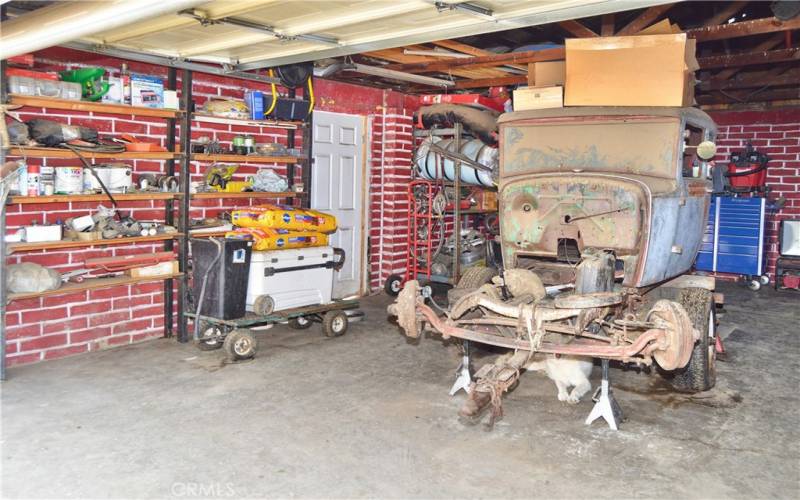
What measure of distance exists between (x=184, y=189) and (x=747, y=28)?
18.0 feet

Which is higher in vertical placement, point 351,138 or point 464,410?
point 351,138

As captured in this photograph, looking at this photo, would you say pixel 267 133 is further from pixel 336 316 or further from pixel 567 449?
pixel 567 449

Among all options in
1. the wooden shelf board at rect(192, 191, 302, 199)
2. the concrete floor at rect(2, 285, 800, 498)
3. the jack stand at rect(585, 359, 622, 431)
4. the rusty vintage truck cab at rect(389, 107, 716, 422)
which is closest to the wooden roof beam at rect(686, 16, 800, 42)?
the rusty vintage truck cab at rect(389, 107, 716, 422)

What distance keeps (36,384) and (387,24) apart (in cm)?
403

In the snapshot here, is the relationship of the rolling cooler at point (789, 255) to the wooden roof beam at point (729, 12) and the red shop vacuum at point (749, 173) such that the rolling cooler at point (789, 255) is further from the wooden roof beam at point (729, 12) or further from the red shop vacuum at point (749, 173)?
the wooden roof beam at point (729, 12)

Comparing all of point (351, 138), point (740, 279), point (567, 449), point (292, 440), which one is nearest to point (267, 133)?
point (351, 138)

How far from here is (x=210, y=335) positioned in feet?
22.1

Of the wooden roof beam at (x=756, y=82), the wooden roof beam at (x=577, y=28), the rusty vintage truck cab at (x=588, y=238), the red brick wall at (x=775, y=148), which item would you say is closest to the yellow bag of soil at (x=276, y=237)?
the rusty vintage truck cab at (x=588, y=238)

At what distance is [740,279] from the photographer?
11.6 metres

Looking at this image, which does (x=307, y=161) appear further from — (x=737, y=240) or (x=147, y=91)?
(x=737, y=240)

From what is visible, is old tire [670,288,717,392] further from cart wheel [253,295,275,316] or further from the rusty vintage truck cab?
cart wheel [253,295,275,316]

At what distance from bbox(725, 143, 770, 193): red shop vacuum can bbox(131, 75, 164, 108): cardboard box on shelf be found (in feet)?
29.3

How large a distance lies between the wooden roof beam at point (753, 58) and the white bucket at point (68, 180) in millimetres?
6618

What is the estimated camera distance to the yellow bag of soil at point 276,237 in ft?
21.8
